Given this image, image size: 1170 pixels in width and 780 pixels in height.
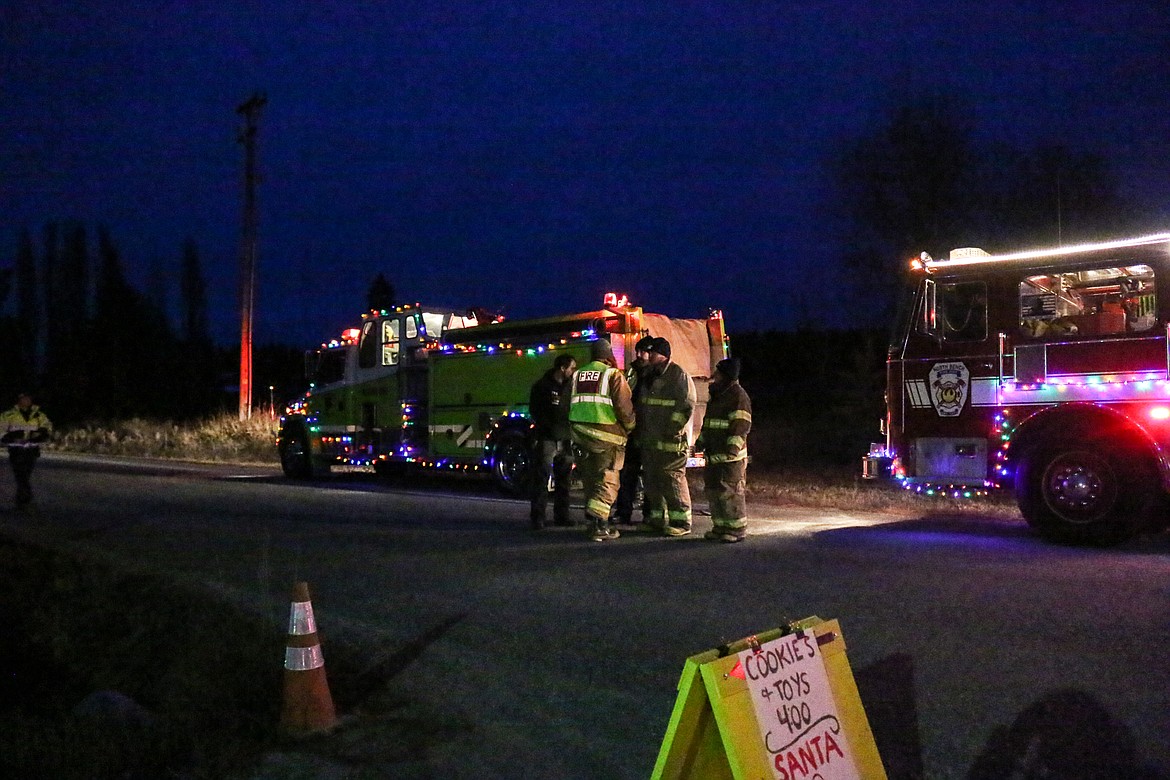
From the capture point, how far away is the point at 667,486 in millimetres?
9953

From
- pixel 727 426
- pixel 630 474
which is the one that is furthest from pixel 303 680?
pixel 630 474

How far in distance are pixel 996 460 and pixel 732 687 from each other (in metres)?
7.59

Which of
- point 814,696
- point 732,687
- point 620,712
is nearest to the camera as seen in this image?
point 732,687

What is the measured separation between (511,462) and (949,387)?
21.6ft

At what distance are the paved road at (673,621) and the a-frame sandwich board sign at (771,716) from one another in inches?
34.1

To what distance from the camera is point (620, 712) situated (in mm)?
5066

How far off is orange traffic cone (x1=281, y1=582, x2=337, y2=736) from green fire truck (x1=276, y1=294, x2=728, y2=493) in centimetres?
906

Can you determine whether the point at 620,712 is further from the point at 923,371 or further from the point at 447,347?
the point at 447,347

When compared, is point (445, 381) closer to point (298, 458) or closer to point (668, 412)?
point (298, 458)

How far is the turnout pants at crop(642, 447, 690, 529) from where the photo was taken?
32.4 ft

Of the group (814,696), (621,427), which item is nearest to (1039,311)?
(621,427)

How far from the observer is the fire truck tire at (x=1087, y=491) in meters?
9.21

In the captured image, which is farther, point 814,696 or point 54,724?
point 54,724

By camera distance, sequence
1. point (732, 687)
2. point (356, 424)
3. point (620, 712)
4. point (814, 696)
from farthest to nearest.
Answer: point (356, 424)
point (620, 712)
point (814, 696)
point (732, 687)
